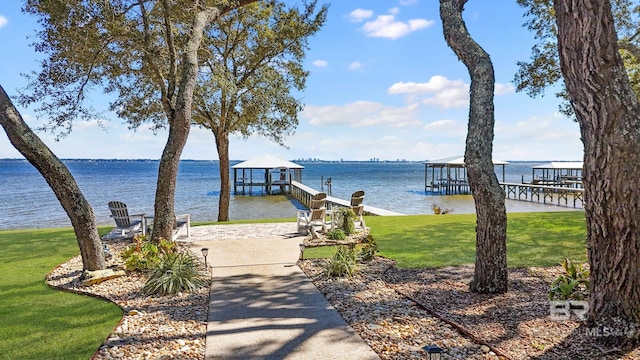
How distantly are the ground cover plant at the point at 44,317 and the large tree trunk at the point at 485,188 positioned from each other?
4.44 meters

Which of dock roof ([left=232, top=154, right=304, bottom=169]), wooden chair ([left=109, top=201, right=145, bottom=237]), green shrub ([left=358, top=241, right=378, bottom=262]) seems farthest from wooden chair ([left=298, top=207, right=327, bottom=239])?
dock roof ([left=232, top=154, right=304, bottom=169])

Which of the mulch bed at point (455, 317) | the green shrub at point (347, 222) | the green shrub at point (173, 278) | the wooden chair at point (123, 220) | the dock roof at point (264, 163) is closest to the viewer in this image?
the mulch bed at point (455, 317)

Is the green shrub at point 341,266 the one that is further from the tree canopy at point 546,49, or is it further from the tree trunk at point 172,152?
the tree canopy at point 546,49

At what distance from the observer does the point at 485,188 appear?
205 inches

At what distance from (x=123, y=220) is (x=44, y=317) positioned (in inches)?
220

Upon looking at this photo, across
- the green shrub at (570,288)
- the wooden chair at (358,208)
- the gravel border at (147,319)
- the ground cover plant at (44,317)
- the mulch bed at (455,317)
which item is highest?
the wooden chair at (358,208)

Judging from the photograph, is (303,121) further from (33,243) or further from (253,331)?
(253,331)

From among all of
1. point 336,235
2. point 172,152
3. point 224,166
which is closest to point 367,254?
point 336,235

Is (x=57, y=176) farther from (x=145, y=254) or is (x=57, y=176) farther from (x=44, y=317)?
(x=44, y=317)

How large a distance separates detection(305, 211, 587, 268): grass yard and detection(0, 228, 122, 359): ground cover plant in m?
4.13

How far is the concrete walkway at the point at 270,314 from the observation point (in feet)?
12.3

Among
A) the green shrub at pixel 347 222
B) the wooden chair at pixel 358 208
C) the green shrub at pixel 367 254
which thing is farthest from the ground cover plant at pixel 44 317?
the wooden chair at pixel 358 208

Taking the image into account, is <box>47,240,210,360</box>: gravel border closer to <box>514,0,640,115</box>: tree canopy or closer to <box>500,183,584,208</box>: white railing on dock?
<box>514,0,640,115</box>: tree canopy

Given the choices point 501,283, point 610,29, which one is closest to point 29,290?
point 501,283
